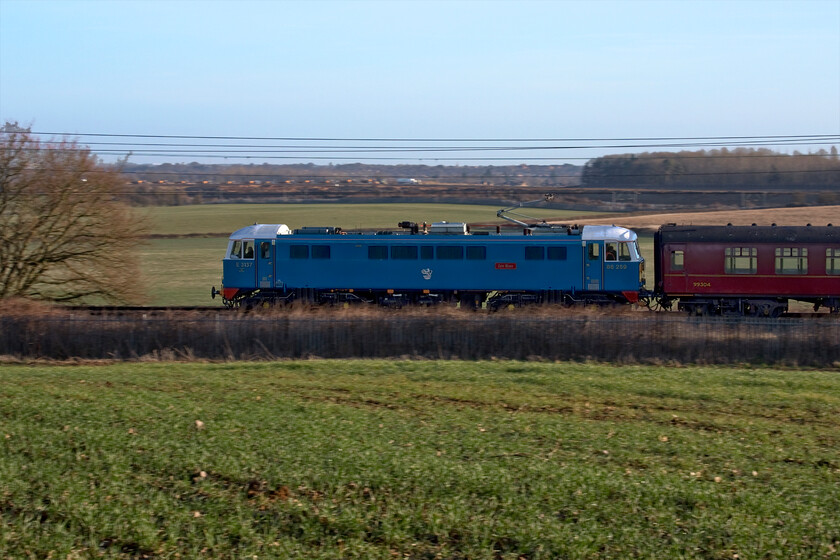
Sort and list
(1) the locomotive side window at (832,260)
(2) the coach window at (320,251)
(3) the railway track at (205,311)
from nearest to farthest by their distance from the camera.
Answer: (3) the railway track at (205,311)
(1) the locomotive side window at (832,260)
(2) the coach window at (320,251)

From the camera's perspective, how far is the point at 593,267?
31359 millimetres

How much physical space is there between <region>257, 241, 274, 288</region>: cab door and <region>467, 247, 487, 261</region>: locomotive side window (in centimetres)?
818

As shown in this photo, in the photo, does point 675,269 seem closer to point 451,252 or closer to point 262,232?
point 451,252

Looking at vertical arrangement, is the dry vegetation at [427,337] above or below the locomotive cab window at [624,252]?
below

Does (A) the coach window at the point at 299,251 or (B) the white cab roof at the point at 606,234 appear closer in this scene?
(B) the white cab roof at the point at 606,234

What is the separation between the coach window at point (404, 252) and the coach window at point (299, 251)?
11.8 feet

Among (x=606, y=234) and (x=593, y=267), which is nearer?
(x=593, y=267)

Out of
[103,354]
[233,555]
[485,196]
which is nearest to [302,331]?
[103,354]

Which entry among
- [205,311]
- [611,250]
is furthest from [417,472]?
[611,250]

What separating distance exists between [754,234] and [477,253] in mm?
10565

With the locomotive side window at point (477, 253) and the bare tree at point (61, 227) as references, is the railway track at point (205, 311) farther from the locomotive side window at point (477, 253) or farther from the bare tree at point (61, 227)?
the locomotive side window at point (477, 253)

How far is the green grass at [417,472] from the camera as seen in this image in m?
9.30

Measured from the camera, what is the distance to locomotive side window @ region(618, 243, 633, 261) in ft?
102

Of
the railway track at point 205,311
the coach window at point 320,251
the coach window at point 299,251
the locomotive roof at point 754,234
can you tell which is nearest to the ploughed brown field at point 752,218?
the locomotive roof at point 754,234
